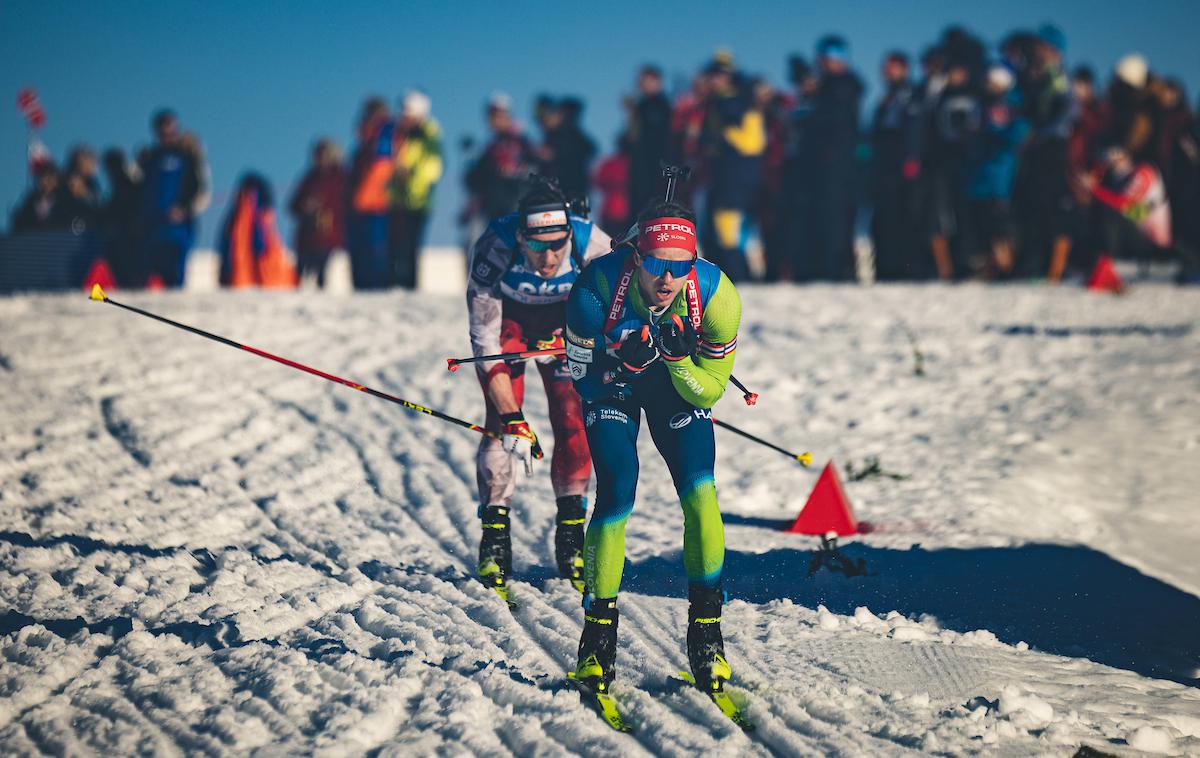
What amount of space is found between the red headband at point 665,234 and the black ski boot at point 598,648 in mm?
1341

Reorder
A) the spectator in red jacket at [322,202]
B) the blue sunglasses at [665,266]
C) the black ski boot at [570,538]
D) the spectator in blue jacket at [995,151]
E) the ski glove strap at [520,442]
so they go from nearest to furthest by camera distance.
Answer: the blue sunglasses at [665,266] → the ski glove strap at [520,442] → the black ski boot at [570,538] → the spectator in blue jacket at [995,151] → the spectator in red jacket at [322,202]

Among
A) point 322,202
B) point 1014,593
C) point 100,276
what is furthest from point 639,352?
point 100,276

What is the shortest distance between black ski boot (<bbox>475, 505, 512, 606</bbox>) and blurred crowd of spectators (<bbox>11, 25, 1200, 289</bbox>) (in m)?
7.69

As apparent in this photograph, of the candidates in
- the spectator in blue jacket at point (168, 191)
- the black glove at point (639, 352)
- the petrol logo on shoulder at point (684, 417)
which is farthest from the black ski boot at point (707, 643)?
the spectator in blue jacket at point (168, 191)

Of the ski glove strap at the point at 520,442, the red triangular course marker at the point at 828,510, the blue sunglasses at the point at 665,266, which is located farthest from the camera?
the red triangular course marker at the point at 828,510

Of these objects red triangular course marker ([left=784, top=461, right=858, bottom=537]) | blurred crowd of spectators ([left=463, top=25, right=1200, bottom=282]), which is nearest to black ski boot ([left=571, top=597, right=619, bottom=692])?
red triangular course marker ([left=784, top=461, right=858, bottom=537])

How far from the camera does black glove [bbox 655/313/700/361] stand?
14.8 feet

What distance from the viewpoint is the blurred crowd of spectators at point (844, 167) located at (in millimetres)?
13141

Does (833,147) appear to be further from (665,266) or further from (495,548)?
(665,266)

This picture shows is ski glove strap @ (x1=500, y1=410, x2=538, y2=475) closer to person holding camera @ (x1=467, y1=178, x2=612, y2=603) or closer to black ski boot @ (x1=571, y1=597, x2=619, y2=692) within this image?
person holding camera @ (x1=467, y1=178, x2=612, y2=603)

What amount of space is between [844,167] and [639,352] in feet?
32.2

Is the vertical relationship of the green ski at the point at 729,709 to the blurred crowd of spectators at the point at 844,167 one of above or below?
below

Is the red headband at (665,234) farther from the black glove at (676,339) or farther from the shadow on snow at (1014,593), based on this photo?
the shadow on snow at (1014,593)

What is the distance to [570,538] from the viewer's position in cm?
597
